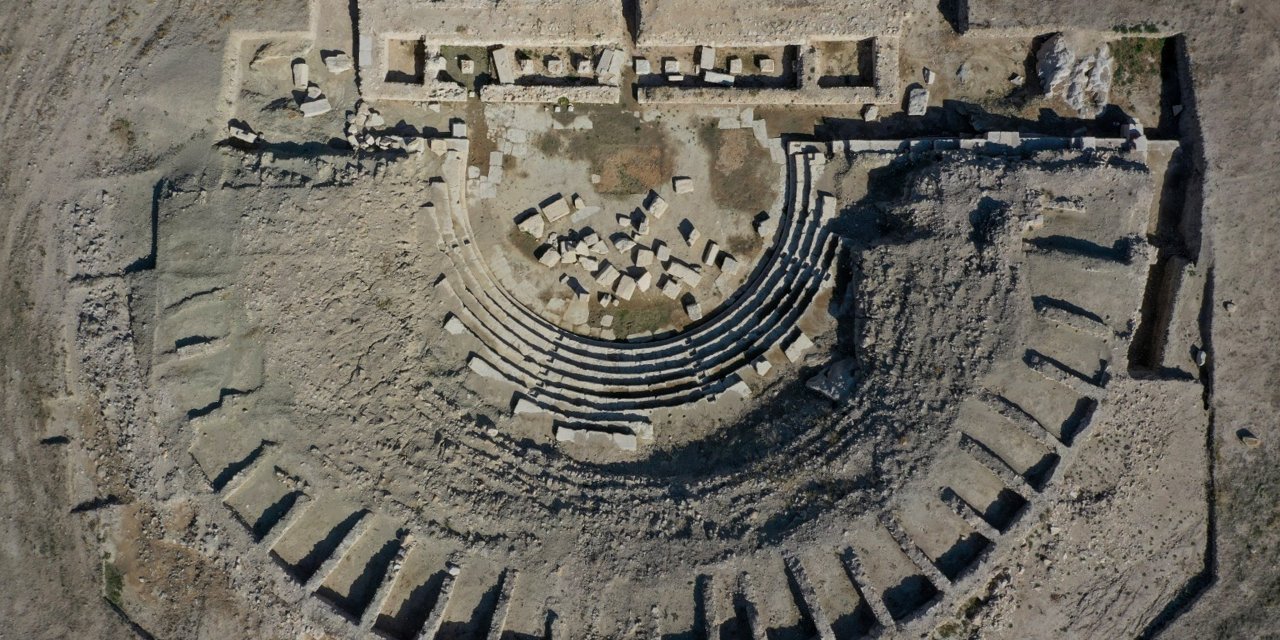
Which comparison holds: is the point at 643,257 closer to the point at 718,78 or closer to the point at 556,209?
the point at 556,209

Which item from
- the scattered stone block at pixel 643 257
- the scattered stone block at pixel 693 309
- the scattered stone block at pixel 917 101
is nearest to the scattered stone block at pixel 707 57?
the scattered stone block at pixel 643 257

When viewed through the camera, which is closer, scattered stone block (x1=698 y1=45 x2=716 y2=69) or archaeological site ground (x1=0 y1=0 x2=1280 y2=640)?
archaeological site ground (x1=0 y1=0 x2=1280 y2=640)

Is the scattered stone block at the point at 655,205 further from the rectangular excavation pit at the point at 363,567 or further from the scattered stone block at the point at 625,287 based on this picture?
the rectangular excavation pit at the point at 363,567

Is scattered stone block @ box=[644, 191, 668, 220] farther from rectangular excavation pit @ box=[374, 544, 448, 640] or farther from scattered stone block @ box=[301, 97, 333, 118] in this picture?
rectangular excavation pit @ box=[374, 544, 448, 640]

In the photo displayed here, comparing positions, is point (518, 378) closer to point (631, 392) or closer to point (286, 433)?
point (631, 392)

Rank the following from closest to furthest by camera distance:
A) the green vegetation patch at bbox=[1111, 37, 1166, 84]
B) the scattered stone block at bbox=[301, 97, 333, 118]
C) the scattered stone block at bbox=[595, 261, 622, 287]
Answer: the scattered stone block at bbox=[301, 97, 333, 118] → the scattered stone block at bbox=[595, 261, 622, 287] → the green vegetation patch at bbox=[1111, 37, 1166, 84]

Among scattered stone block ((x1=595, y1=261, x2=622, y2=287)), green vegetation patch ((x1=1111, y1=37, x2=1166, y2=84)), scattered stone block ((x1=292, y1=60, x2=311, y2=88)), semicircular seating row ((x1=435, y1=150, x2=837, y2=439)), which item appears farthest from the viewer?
green vegetation patch ((x1=1111, y1=37, x2=1166, y2=84))

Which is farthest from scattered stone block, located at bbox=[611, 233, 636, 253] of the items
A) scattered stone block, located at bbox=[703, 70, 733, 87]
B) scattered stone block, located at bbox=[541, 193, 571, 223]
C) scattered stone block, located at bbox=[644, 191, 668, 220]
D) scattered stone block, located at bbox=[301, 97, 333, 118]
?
scattered stone block, located at bbox=[301, 97, 333, 118]
